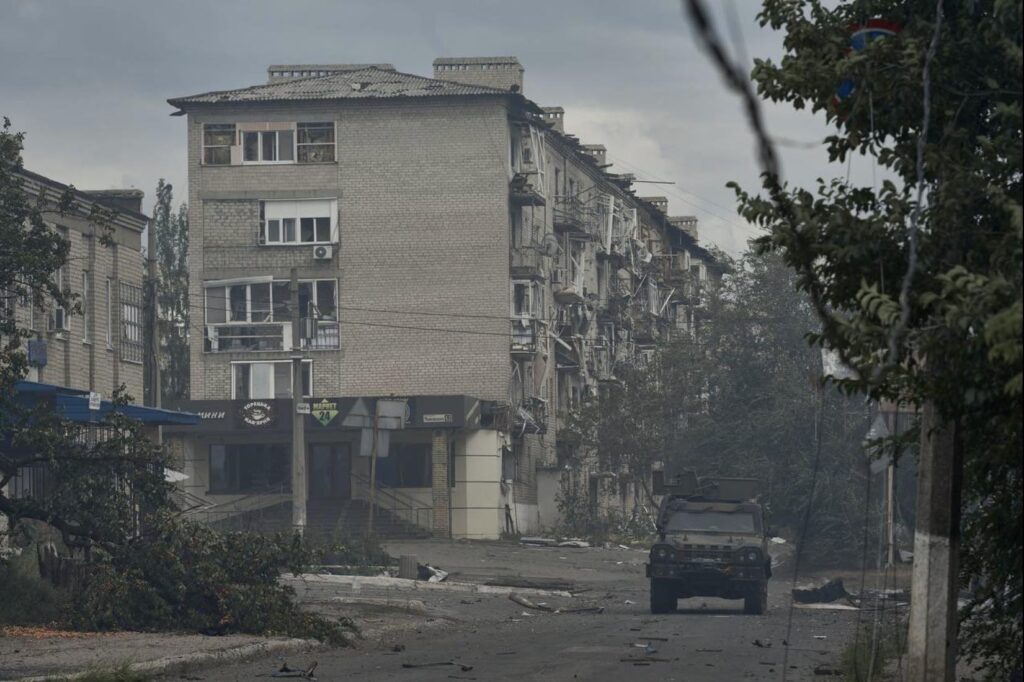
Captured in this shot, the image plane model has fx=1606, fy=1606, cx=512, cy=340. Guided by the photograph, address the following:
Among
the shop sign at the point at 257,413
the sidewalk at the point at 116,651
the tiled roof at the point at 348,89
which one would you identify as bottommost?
the shop sign at the point at 257,413

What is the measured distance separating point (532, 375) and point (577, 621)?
35.3 metres

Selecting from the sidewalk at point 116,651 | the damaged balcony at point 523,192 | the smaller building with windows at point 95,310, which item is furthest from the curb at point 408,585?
the damaged balcony at point 523,192

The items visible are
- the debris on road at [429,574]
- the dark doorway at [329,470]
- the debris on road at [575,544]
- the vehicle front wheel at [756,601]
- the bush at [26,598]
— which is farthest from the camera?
the dark doorway at [329,470]

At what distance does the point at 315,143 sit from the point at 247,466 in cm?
1232

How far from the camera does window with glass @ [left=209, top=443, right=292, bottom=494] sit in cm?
5903

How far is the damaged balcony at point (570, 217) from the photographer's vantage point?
215 ft

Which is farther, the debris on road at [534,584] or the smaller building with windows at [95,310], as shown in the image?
the smaller building with windows at [95,310]

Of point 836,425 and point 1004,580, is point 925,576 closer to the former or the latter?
point 1004,580

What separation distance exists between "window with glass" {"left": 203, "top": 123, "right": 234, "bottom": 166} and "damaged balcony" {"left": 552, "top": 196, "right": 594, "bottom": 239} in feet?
44.3

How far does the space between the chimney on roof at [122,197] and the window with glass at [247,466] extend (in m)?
15.2

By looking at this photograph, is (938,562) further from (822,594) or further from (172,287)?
(172,287)

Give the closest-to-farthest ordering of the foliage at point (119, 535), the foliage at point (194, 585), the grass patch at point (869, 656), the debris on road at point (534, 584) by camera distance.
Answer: the grass patch at point (869, 656), the foliage at point (194, 585), the foliage at point (119, 535), the debris on road at point (534, 584)

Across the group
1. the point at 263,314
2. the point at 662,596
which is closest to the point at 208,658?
the point at 662,596

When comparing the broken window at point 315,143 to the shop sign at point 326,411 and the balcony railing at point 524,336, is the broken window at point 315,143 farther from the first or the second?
the shop sign at point 326,411
